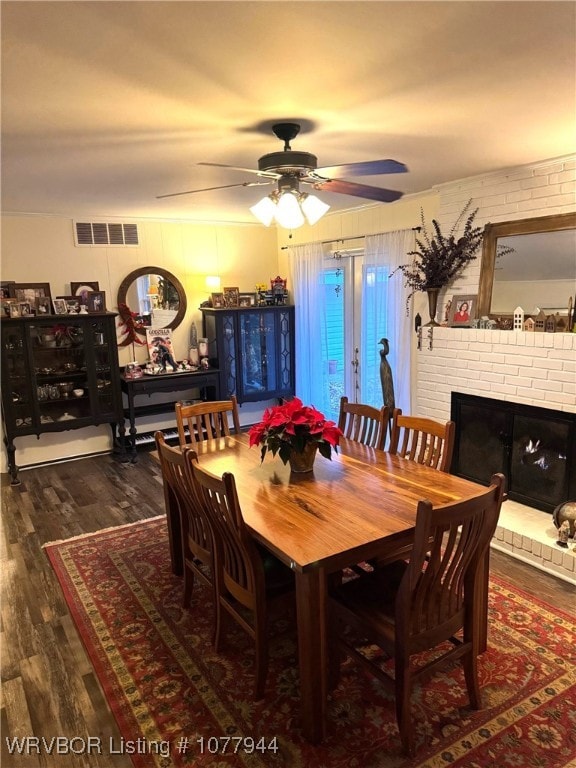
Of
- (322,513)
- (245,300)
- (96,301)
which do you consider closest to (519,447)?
(322,513)

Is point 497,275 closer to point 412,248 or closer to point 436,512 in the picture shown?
point 412,248

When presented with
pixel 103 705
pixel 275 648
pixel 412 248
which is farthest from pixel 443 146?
pixel 103 705

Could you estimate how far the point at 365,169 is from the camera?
7.07 ft

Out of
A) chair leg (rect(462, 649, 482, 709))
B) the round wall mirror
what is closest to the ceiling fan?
chair leg (rect(462, 649, 482, 709))

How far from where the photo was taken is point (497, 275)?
371 centimetres

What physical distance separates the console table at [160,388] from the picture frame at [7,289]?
1229 mm

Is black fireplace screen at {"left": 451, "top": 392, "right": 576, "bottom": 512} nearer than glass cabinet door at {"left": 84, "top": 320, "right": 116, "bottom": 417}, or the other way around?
black fireplace screen at {"left": 451, "top": 392, "right": 576, "bottom": 512}

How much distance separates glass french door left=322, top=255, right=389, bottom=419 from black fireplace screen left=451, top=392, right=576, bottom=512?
1.11 meters

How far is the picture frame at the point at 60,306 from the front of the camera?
4742 millimetres

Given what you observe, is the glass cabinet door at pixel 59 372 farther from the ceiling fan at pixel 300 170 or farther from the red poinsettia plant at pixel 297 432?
the red poinsettia plant at pixel 297 432

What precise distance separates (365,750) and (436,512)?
0.95 m

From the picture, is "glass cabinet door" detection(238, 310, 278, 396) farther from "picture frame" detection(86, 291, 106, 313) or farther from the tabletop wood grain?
the tabletop wood grain

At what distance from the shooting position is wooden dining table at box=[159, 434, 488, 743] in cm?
181

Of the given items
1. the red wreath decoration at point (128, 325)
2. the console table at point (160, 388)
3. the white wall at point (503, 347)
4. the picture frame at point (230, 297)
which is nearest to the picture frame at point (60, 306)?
the red wreath decoration at point (128, 325)
